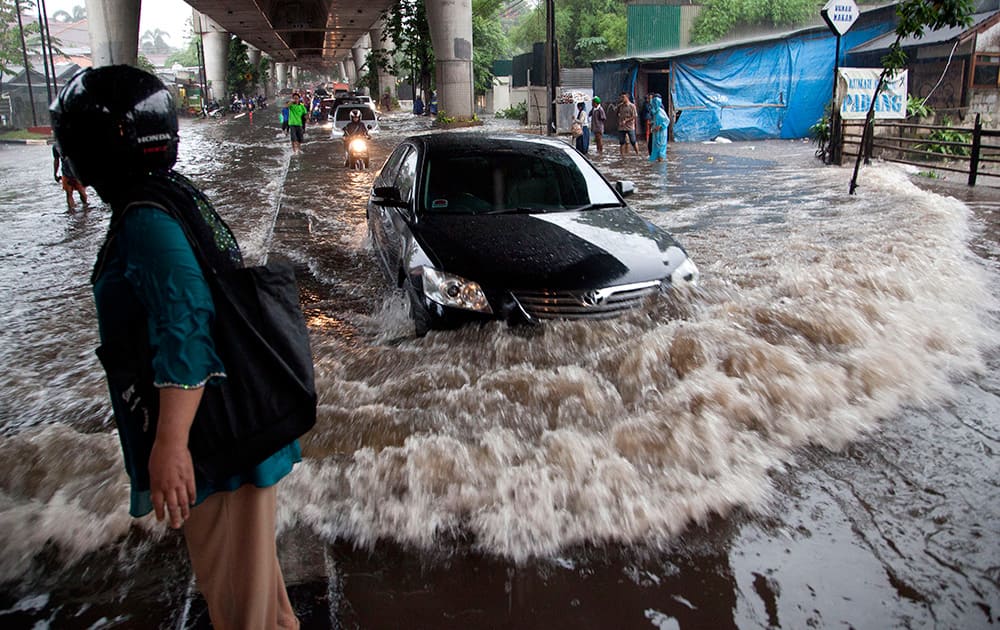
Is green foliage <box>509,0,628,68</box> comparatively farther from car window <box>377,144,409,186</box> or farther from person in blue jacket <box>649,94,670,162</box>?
car window <box>377,144,409,186</box>

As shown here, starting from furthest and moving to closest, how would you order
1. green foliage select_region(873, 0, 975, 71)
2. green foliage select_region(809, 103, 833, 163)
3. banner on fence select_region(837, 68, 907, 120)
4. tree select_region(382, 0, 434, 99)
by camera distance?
1. tree select_region(382, 0, 434, 99)
2. green foliage select_region(809, 103, 833, 163)
3. banner on fence select_region(837, 68, 907, 120)
4. green foliage select_region(873, 0, 975, 71)

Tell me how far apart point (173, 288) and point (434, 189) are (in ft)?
13.9

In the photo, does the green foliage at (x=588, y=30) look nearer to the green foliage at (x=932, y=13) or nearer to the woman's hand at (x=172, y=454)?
the green foliage at (x=932, y=13)

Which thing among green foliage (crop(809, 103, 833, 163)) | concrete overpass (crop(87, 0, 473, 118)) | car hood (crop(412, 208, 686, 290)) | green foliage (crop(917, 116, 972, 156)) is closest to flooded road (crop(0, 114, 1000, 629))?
car hood (crop(412, 208, 686, 290))

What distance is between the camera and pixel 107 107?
1.71 m

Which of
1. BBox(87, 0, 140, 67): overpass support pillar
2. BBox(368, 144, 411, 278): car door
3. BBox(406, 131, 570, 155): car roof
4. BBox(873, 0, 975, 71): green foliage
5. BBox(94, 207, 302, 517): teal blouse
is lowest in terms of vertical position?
BBox(368, 144, 411, 278): car door

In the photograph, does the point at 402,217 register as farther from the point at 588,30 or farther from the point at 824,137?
the point at 588,30

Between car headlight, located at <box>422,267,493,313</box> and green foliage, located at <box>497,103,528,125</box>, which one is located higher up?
green foliage, located at <box>497,103,528,125</box>

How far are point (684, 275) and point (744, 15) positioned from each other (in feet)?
144

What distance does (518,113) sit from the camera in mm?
36594

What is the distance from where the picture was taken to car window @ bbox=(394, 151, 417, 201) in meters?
5.95

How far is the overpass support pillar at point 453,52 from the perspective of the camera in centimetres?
3052

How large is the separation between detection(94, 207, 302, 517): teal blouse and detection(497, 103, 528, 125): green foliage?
33026 millimetres

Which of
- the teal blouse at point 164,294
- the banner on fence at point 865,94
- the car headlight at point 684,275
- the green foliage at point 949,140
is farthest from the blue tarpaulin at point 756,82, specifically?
→ the teal blouse at point 164,294
